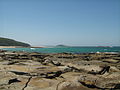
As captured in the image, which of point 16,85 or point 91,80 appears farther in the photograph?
point 91,80

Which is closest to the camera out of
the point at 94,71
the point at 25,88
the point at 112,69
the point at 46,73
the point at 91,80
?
the point at 25,88

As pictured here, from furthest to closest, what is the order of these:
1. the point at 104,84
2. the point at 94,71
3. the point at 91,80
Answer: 1. the point at 94,71
2. the point at 91,80
3. the point at 104,84

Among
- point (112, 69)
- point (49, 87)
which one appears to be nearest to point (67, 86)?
point (49, 87)

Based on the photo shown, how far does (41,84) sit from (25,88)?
0.86m

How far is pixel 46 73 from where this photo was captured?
27.9ft

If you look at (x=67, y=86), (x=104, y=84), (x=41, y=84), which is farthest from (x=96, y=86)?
(x=41, y=84)

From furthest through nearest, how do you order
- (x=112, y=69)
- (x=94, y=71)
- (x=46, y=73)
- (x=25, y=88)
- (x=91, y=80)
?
(x=112, y=69) < (x=94, y=71) < (x=46, y=73) < (x=91, y=80) < (x=25, y=88)

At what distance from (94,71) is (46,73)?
11.5ft

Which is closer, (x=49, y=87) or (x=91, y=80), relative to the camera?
(x=49, y=87)

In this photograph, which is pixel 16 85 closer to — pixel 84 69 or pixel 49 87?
pixel 49 87

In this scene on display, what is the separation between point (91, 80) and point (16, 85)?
12.0ft

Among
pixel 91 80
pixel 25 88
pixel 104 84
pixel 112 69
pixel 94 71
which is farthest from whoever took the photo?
pixel 112 69

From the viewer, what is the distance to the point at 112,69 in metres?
10.5

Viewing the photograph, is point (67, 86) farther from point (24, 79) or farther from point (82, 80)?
point (24, 79)
